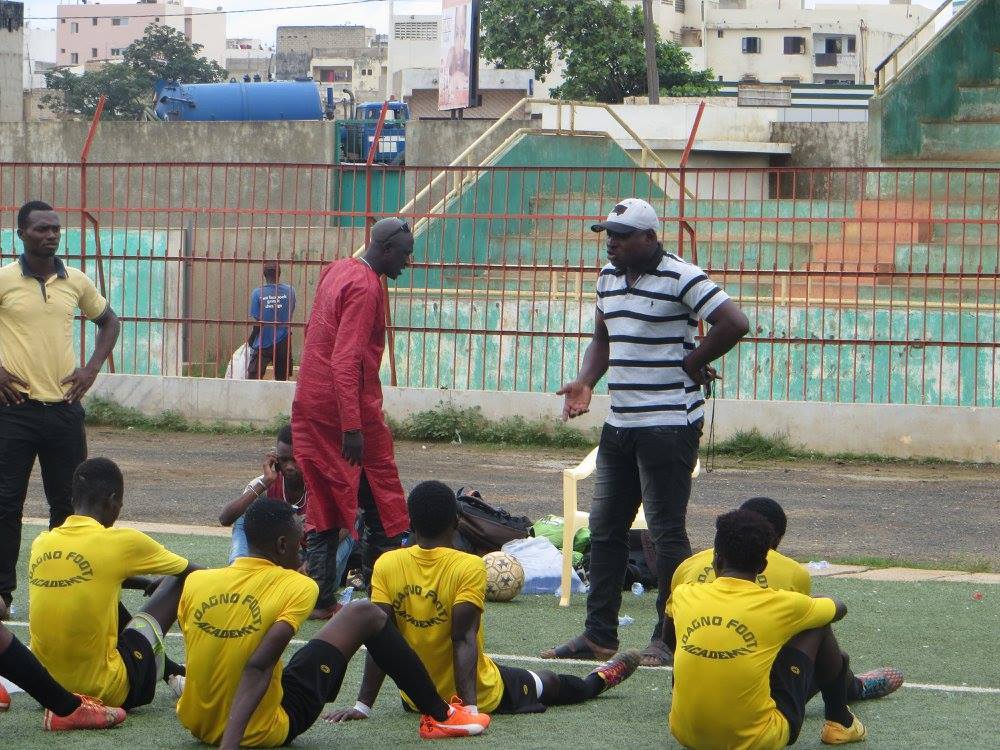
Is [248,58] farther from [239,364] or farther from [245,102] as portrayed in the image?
[239,364]

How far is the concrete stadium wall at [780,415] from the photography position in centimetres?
1302

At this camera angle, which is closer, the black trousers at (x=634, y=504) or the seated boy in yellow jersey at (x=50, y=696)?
the seated boy in yellow jersey at (x=50, y=696)

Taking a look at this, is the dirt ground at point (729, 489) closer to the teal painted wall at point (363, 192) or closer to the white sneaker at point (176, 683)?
the teal painted wall at point (363, 192)

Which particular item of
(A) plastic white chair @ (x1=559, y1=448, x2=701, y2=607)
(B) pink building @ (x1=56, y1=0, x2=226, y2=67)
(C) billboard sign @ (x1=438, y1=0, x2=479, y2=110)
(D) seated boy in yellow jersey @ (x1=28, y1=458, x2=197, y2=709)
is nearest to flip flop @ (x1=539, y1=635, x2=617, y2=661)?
(A) plastic white chair @ (x1=559, y1=448, x2=701, y2=607)

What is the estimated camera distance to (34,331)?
6.87 metres

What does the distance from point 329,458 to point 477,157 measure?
20.9 meters

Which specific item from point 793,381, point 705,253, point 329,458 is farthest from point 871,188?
point 329,458

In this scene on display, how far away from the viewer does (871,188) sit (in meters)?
20.3

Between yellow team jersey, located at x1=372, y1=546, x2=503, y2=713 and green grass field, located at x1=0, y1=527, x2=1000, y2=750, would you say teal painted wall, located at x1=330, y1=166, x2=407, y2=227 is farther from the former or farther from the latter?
yellow team jersey, located at x1=372, y1=546, x2=503, y2=713

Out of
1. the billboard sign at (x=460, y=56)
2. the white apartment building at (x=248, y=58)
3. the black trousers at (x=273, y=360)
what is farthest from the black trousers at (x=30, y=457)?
the white apartment building at (x=248, y=58)

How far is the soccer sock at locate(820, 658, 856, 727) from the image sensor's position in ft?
16.1

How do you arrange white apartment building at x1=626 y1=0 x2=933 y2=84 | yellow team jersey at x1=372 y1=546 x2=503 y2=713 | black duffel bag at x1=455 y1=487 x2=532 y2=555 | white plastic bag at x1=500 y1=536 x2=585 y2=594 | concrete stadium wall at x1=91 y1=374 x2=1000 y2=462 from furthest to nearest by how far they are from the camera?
white apartment building at x1=626 y1=0 x2=933 y2=84
concrete stadium wall at x1=91 y1=374 x2=1000 y2=462
black duffel bag at x1=455 y1=487 x2=532 y2=555
white plastic bag at x1=500 y1=536 x2=585 y2=594
yellow team jersey at x1=372 y1=546 x2=503 y2=713

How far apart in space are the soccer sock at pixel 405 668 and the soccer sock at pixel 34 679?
3.22ft

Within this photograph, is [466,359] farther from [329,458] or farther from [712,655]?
[712,655]
